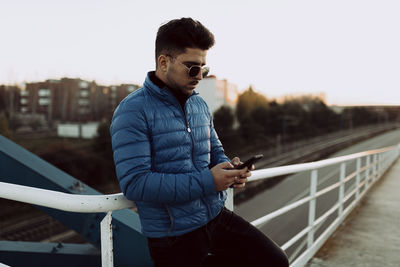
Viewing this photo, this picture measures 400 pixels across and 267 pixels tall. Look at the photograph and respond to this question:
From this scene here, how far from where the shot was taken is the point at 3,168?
1.93 m

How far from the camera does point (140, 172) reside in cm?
113

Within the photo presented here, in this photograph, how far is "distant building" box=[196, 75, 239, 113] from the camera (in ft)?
162

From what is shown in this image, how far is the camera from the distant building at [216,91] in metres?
49.4

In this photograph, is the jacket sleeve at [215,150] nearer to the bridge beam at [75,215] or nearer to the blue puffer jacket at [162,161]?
the blue puffer jacket at [162,161]

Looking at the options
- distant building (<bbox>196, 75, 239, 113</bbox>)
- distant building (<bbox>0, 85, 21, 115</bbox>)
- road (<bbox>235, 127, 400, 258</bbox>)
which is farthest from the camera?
distant building (<bbox>196, 75, 239, 113</bbox>)

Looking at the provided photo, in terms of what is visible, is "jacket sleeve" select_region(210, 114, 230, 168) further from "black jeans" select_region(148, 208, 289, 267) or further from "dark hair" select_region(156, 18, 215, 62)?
"dark hair" select_region(156, 18, 215, 62)

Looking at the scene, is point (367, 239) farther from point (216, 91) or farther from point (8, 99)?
point (216, 91)

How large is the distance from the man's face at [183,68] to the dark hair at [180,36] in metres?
0.02

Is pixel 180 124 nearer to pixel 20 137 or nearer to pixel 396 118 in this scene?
pixel 20 137

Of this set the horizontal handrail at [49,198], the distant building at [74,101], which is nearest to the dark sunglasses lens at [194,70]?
the horizontal handrail at [49,198]

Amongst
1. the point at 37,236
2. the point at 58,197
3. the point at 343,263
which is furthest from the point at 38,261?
the point at 37,236

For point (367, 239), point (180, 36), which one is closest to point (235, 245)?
point (180, 36)

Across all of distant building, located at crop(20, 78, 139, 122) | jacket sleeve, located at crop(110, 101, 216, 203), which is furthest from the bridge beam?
distant building, located at crop(20, 78, 139, 122)

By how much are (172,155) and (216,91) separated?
4967 centimetres
